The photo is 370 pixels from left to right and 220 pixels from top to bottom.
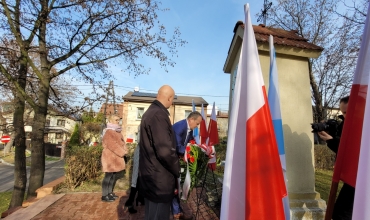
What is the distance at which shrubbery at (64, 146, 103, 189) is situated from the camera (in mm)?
6184

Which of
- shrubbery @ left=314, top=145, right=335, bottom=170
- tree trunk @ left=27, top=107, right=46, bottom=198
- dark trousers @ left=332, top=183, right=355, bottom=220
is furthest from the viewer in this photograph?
shrubbery @ left=314, top=145, right=335, bottom=170

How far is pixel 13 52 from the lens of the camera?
7586 millimetres

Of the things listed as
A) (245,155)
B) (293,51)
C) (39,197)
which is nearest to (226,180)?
(245,155)

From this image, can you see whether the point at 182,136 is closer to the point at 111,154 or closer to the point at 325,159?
the point at 111,154

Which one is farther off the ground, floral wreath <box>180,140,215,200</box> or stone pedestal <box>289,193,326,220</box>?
floral wreath <box>180,140,215,200</box>

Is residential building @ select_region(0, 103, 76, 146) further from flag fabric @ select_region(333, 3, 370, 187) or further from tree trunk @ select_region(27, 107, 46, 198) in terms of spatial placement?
flag fabric @ select_region(333, 3, 370, 187)

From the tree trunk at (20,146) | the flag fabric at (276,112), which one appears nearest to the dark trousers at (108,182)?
the flag fabric at (276,112)

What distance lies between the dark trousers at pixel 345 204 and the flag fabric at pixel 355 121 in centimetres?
94

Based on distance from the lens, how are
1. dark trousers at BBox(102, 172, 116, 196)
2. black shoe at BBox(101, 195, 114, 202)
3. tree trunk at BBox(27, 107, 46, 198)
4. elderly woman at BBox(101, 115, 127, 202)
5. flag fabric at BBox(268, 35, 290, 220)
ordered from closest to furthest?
flag fabric at BBox(268, 35, 290, 220) < elderly woman at BBox(101, 115, 127, 202) < dark trousers at BBox(102, 172, 116, 196) < black shoe at BBox(101, 195, 114, 202) < tree trunk at BBox(27, 107, 46, 198)

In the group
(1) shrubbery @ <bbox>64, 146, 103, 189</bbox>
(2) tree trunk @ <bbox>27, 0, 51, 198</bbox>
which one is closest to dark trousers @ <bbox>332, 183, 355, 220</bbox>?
(1) shrubbery @ <bbox>64, 146, 103, 189</bbox>

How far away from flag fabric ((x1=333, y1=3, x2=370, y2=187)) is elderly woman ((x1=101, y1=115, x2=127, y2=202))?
413cm

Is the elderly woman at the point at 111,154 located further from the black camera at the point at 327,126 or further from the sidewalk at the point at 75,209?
the black camera at the point at 327,126

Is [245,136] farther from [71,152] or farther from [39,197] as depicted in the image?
[71,152]

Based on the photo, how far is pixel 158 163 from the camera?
239 cm
